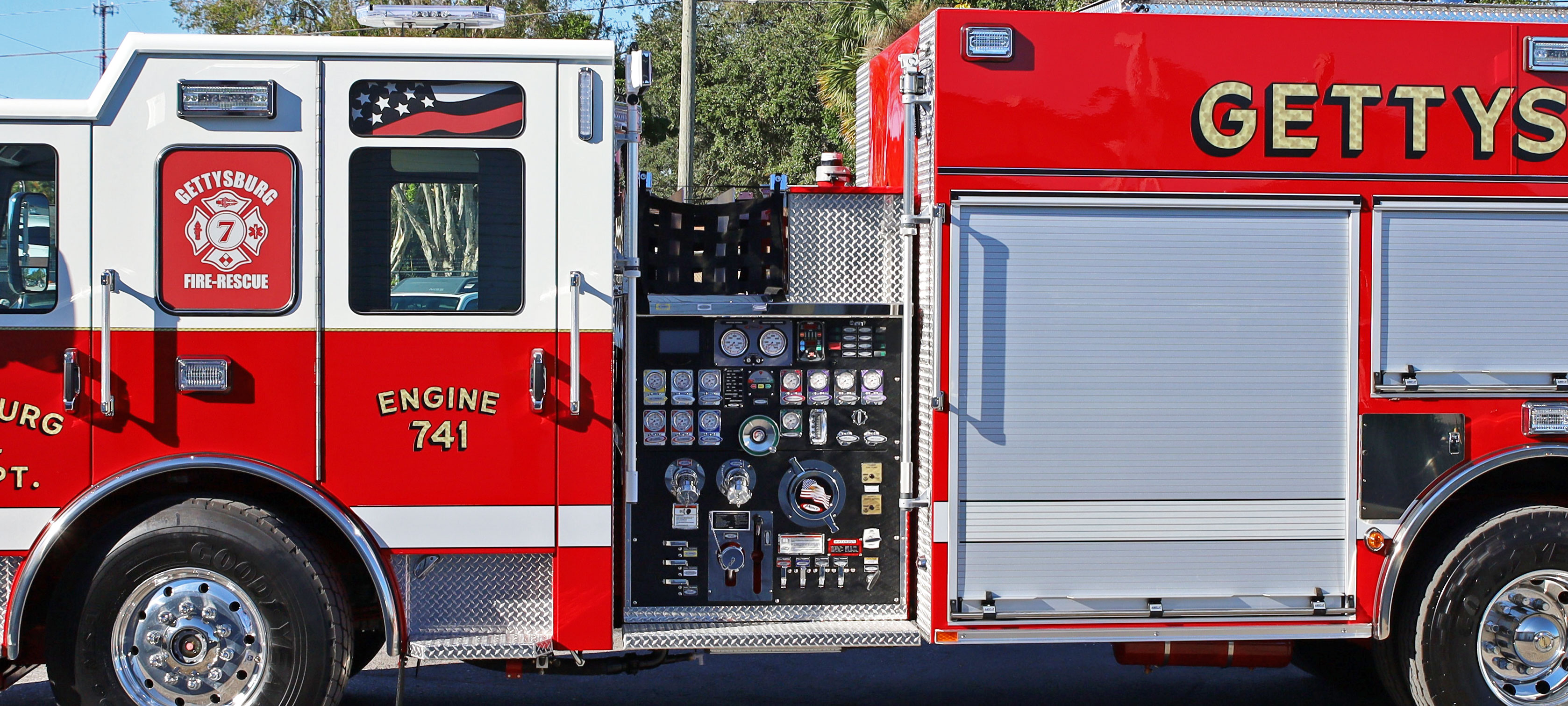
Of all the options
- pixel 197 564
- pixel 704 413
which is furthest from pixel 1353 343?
pixel 197 564

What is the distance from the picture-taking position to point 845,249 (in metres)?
4.92

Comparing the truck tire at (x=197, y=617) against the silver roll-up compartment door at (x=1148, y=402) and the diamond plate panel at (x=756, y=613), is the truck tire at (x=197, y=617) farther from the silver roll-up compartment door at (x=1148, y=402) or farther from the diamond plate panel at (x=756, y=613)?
the silver roll-up compartment door at (x=1148, y=402)

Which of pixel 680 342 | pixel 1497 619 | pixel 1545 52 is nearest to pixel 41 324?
pixel 680 342

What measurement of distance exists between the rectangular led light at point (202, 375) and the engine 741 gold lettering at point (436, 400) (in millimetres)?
529

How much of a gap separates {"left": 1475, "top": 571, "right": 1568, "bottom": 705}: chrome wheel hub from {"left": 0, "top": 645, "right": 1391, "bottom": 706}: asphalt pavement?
923mm

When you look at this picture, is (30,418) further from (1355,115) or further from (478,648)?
(1355,115)

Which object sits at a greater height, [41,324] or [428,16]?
[428,16]

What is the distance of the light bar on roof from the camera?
15.5 feet

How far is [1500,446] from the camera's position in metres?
4.81

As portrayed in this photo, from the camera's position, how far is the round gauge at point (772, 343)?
4.87m

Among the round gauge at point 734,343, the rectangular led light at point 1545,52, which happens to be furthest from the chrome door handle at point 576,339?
the rectangular led light at point 1545,52

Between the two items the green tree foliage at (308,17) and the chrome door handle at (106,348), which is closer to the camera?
the chrome door handle at (106,348)

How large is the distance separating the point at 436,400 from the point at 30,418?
4.53ft

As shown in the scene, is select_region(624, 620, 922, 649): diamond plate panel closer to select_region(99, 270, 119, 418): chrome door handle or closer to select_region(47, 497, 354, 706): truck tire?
select_region(47, 497, 354, 706): truck tire
